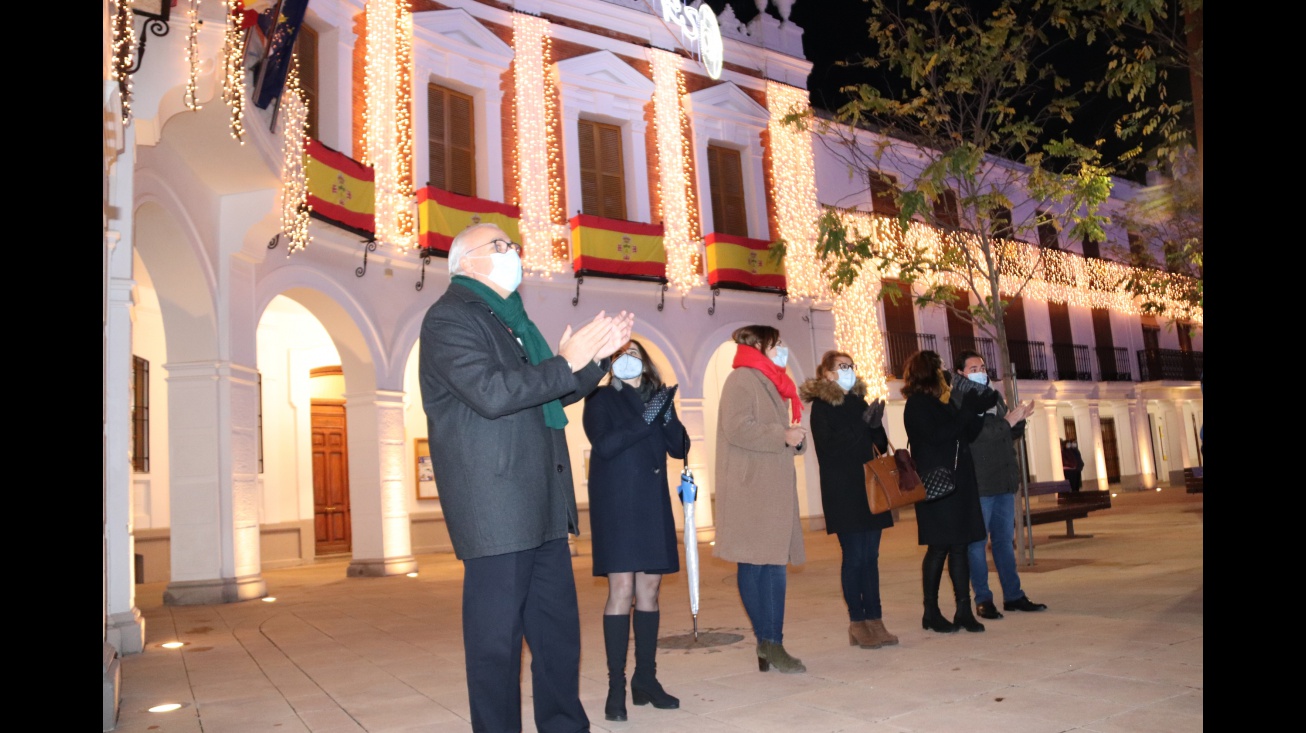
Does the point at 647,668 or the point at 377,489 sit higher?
the point at 377,489

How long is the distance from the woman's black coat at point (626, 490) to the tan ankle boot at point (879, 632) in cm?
161

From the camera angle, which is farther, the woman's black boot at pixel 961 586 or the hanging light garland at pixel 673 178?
the hanging light garland at pixel 673 178

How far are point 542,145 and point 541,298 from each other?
247 centimetres

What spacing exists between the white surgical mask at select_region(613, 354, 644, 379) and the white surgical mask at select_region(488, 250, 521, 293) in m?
1.22

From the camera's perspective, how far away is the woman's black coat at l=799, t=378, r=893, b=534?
5.59 metres

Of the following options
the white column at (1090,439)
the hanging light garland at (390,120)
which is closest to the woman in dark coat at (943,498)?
the hanging light garland at (390,120)

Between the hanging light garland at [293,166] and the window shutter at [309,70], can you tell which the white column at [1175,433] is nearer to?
the window shutter at [309,70]

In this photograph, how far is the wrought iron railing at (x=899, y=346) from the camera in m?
22.2

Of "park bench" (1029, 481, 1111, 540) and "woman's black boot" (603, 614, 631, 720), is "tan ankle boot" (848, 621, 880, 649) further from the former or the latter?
"park bench" (1029, 481, 1111, 540)

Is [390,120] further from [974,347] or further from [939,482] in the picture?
[974,347]

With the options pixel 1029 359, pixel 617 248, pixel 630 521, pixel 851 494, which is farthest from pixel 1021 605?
pixel 1029 359

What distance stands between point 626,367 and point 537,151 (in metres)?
12.2

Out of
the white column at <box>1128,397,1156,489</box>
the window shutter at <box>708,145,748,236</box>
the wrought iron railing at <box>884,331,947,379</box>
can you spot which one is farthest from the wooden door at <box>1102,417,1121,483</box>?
the window shutter at <box>708,145,748,236</box>

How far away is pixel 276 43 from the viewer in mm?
9172
